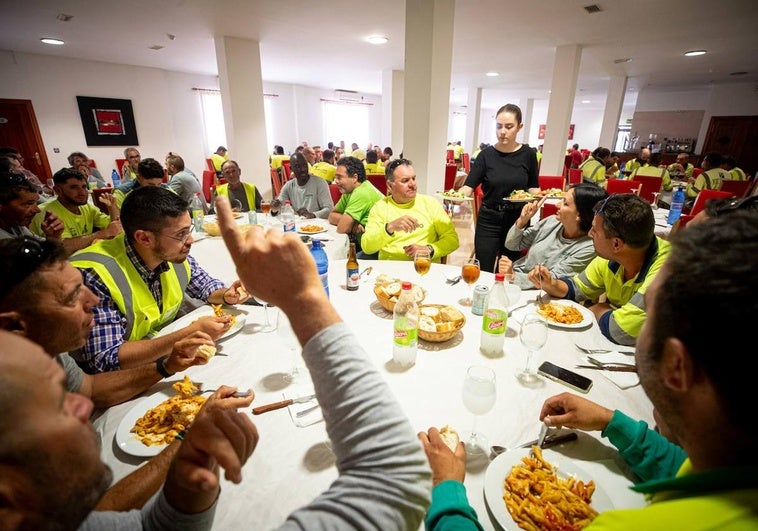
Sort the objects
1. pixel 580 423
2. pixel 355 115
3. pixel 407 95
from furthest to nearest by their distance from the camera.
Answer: pixel 355 115 < pixel 407 95 < pixel 580 423

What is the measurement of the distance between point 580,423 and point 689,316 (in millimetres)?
618

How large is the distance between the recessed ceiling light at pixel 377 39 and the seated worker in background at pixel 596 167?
4.96 metres

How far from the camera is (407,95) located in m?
4.10

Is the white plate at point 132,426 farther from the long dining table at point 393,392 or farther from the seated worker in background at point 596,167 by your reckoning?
the seated worker in background at point 596,167

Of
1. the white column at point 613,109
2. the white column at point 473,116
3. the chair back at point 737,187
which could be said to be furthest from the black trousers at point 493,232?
the white column at point 473,116

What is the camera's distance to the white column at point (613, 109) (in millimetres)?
9969

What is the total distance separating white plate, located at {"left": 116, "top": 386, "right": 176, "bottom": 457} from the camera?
994 millimetres

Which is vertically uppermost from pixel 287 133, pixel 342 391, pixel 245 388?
pixel 287 133

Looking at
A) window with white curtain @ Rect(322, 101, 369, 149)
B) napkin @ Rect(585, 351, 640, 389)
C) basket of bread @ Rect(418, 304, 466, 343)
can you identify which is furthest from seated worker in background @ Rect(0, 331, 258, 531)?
window with white curtain @ Rect(322, 101, 369, 149)

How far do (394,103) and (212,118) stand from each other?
21.2 feet

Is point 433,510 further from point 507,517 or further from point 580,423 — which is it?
point 580,423

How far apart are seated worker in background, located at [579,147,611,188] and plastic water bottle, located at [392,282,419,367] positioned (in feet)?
24.3

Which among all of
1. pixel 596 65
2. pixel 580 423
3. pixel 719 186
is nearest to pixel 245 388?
pixel 580 423

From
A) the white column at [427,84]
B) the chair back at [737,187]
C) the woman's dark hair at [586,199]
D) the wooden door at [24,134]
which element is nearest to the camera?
the woman's dark hair at [586,199]
